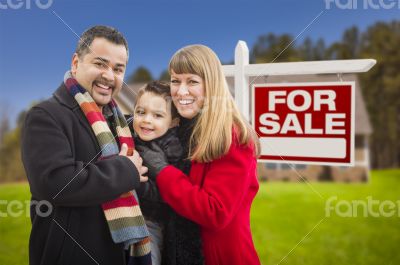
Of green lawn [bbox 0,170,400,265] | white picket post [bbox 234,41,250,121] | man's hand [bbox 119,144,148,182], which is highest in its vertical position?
white picket post [bbox 234,41,250,121]

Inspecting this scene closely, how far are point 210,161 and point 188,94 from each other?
0.76ft

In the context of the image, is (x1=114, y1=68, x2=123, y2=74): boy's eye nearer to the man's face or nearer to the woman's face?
the man's face

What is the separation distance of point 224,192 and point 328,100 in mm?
532

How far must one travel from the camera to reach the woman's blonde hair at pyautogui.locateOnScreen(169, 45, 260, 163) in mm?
1546

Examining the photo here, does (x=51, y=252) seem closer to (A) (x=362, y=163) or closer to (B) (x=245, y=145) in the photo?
(B) (x=245, y=145)

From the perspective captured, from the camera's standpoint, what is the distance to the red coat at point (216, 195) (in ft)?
4.98

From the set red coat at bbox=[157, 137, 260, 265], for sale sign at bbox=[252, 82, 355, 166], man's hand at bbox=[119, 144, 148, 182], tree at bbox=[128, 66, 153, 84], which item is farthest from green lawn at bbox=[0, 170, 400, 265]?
tree at bbox=[128, 66, 153, 84]

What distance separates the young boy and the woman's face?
0.03 metres

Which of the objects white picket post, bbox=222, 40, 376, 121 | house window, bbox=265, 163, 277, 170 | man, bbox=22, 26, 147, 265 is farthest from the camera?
house window, bbox=265, 163, 277, 170

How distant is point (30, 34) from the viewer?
190cm

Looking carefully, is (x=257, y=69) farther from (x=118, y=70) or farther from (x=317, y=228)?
(x=317, y=228)

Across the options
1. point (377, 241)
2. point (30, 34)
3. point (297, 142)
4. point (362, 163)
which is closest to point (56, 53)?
point (30, 34)

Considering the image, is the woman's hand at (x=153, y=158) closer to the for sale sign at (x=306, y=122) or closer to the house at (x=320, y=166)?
the house at (x=320, y=166)

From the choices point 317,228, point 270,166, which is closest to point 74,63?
point 270,166
